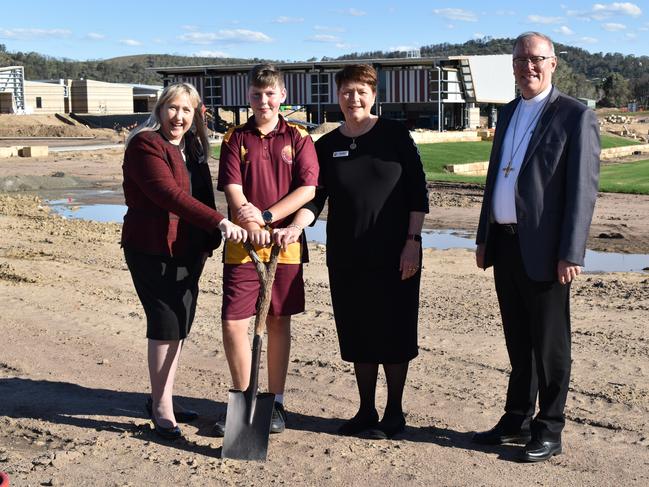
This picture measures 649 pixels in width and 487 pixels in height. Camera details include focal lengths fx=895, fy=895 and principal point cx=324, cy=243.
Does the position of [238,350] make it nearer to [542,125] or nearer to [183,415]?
[183,415]

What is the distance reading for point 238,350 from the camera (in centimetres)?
470

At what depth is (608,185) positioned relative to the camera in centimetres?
2322

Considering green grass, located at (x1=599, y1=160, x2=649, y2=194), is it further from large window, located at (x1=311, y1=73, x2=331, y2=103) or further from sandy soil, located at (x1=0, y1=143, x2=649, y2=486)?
large window, located at (x1=311, y1=73, x2=331, y2=103)

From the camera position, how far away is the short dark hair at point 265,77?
4520 millimetres

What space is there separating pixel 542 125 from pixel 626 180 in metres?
22.7

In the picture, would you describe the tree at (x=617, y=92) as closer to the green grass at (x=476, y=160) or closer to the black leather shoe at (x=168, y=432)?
the green grass at (x=476, y=160)

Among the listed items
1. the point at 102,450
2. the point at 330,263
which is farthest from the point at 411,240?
the point at 102,450

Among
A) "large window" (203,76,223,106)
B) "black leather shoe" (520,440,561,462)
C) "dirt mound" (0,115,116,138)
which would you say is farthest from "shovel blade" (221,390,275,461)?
"large window" (203,76,223,106)

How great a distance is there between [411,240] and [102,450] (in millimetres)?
1914

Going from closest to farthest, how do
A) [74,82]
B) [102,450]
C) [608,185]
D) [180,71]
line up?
1. [102,450]
2. [608,185]
3. [180,71]
4. [74,82]

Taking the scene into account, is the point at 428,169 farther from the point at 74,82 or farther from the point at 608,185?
the point at 74,82

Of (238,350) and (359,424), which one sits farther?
(359,424)

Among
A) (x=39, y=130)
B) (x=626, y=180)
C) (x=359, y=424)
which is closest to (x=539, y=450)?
(x=359, y=424)

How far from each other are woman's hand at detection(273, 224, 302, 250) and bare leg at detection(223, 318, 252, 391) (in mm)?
498
